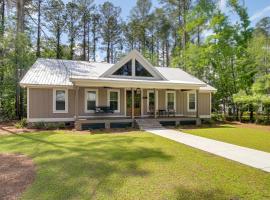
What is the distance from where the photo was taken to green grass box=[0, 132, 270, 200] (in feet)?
15.7

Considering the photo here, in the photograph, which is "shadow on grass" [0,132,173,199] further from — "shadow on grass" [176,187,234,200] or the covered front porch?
the covered front porch

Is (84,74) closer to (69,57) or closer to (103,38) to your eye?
(69,57)

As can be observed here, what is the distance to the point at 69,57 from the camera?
31688mm

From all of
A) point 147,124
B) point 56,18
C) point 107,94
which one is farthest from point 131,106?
point 56,18

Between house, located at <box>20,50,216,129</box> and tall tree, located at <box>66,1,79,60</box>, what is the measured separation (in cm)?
1293

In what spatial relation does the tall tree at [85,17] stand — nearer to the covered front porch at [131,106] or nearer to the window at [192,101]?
the covered front porch at [131,106]

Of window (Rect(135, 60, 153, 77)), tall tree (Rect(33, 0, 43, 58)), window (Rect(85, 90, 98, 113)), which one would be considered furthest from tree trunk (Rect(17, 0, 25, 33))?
window (Rect(135, 60, 153, 77))

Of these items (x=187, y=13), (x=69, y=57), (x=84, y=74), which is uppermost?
(x=187, y=13)

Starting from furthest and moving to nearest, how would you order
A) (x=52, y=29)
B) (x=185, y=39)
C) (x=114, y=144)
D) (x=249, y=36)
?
1. (x=185, y=39)
2. (x=52, y=29)
3. (x=249, y=36)
4. (x=114, y=144)

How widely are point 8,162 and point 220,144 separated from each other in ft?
26.6

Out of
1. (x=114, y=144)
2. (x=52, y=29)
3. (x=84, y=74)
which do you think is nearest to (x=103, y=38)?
(x=52, y=29)

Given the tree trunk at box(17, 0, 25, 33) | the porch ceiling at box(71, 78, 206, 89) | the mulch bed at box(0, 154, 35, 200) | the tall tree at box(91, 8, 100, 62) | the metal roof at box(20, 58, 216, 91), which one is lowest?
the mulch bed at box(0, 154, 35, 200)

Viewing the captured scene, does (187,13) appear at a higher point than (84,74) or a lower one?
higher

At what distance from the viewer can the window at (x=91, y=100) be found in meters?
16.9
